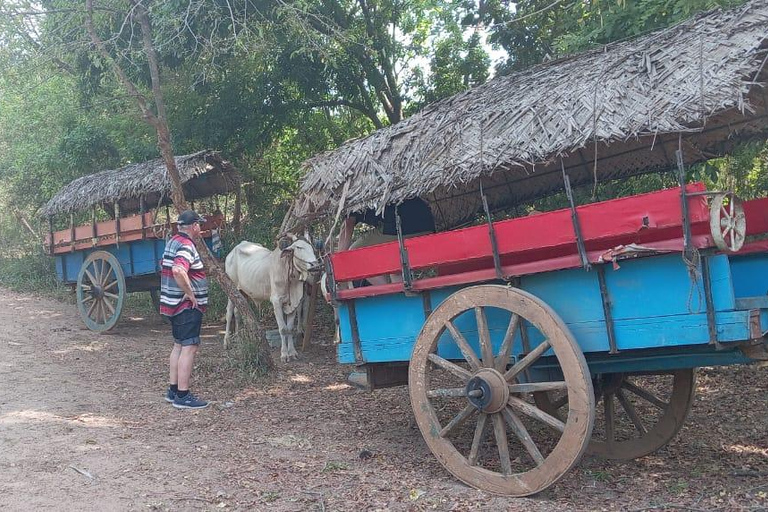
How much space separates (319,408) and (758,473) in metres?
3.76

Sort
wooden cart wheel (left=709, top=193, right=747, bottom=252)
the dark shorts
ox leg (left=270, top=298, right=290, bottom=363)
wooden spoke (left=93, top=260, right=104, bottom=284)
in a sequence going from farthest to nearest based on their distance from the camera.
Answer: wooden spoke (left=93, top=260, right=104, bottom=284)
ox leg (left=270, top=298, right=290, bottom=363)
the dark shorts
wooden cart wheel (left=709, top=193, right=747, bottom=252)

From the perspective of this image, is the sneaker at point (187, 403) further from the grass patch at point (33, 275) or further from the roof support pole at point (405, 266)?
the grass patch at point (33, 275)

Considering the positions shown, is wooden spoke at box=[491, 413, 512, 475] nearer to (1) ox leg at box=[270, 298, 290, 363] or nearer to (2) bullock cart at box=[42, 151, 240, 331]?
(1) ox leg at box=[270, 298, 290, 363]

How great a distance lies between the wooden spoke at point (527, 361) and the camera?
12.7ft

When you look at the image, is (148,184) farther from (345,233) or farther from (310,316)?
(345,233)

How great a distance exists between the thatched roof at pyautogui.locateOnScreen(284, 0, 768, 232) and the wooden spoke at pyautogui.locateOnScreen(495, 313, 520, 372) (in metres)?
0.99

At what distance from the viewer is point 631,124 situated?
386cm

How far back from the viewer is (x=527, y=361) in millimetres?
3906

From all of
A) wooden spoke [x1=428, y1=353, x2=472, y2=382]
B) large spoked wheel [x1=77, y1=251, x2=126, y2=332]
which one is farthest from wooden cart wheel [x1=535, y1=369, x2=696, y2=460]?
large spoked wheel [x1=77, y1=251, x2=126, y2=332]

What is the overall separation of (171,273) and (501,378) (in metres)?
3.47

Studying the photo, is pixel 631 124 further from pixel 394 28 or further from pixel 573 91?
pixel 394 28

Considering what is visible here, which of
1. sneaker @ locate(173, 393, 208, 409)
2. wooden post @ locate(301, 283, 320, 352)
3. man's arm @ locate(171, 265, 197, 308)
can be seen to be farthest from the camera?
wooden post @ locate(301, 283, 320, 352)

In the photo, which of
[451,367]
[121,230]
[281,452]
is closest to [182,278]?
[281,452]

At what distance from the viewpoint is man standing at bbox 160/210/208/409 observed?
244 inches
